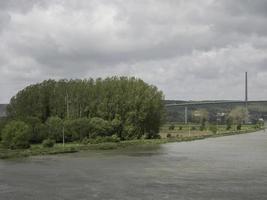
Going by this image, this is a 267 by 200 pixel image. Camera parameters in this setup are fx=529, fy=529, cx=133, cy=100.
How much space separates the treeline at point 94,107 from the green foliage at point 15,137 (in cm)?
1106

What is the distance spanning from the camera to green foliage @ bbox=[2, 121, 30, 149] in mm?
62625

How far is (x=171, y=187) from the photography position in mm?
31031

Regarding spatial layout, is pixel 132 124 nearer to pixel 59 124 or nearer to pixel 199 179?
pixel 59 124

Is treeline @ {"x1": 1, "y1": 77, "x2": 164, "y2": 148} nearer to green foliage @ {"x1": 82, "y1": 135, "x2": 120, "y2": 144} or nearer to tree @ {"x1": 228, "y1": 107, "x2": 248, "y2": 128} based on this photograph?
green foliage @ {"x1": 82, "y1": 135, "x2": 120, "y2": 144}

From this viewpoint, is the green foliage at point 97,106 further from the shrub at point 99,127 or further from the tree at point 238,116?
the tree at point 238,116

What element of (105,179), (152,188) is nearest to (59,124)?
(105,179)

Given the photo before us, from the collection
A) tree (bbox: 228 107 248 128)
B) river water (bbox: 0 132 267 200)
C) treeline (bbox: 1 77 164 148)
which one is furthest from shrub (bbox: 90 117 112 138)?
tree (bbox: 228 107 248 128)

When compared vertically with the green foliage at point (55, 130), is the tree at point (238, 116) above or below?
above

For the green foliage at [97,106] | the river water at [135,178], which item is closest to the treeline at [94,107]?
the green foliage at [97,106]

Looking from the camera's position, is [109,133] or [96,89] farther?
[96,89]

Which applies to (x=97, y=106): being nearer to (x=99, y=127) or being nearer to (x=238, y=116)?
(x=99, y=127)

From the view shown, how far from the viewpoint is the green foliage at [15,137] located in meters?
62.6

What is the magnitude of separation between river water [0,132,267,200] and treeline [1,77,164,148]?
25.1 meters

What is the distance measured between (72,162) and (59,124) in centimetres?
2835
